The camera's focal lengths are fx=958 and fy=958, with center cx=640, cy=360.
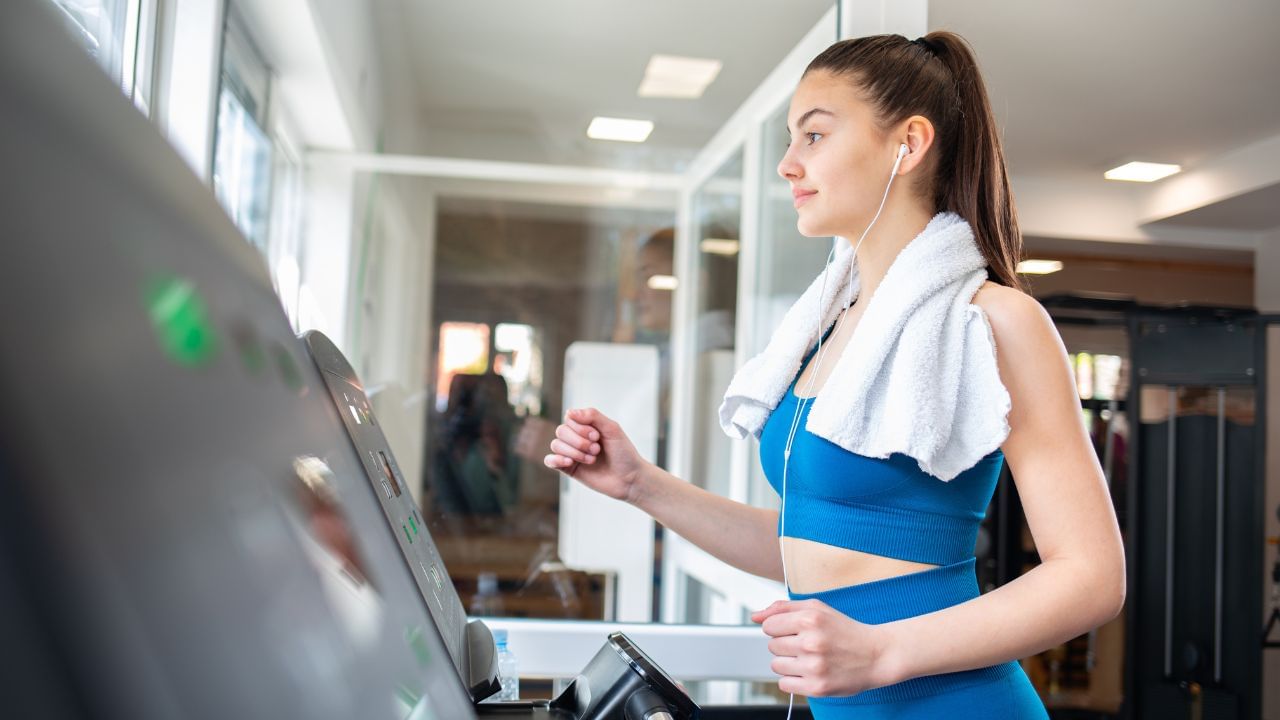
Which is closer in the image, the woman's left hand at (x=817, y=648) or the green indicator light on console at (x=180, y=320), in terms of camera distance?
the green indicator light on console at (x=180, y=320)

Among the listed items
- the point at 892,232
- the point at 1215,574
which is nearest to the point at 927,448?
the point at 892,232

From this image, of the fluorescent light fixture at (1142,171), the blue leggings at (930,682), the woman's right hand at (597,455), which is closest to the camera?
the blue leggings at (930,682)

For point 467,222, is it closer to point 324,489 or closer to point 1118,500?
point 324,489

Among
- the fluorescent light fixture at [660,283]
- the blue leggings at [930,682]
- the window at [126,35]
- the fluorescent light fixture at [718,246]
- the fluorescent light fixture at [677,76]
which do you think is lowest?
the blue leggings at [930,682]

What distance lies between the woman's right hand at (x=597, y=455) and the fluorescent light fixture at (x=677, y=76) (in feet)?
3.75

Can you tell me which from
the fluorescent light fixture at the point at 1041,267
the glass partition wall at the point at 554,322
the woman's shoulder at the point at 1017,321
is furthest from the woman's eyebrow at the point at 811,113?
the fluorescent light fixture at the point at 1041,267

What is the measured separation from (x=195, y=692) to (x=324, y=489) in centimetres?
9

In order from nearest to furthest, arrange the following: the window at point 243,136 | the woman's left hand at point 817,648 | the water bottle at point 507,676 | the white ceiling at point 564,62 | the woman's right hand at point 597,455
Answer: the woman's left hand at point 817,648 → the woman's right hand at point 597,455 → the water bottle at point 507,676 → the window at point 243,136 → the white ceiling at point 564,62

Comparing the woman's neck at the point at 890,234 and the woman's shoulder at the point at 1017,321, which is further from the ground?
the woman's neck at the point at 890,234

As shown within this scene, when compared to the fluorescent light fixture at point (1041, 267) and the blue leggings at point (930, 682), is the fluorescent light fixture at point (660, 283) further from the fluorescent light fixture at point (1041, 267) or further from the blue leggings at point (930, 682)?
the fluorescent light fixture at point (1041, 267)

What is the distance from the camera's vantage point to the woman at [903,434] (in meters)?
0.80

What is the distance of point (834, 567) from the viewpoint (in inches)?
38.9

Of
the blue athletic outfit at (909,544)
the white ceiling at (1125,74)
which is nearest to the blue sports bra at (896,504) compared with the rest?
the blue athletic outfit at (909,544)

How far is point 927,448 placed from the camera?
0.91m
